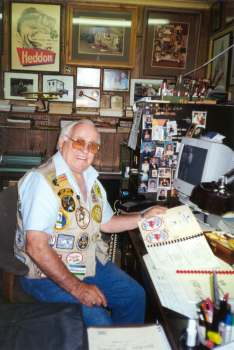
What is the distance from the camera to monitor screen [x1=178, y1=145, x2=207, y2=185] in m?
2.01

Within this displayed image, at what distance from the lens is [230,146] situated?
2148 mm

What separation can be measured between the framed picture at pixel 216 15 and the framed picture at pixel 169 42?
140 millimetres

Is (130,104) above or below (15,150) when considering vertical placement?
above

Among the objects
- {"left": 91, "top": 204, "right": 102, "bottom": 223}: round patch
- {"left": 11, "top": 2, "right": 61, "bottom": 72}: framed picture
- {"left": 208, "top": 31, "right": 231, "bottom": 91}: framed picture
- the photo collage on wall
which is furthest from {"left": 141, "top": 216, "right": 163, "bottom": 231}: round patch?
{"left": 11, "top": 2, "right": 61, "bottom": 72}: framed picture

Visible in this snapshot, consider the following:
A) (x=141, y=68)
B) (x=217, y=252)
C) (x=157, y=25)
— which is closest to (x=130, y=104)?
(x=141, y=68)

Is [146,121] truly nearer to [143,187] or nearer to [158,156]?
[158,156]

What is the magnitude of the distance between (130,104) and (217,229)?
2.21 m

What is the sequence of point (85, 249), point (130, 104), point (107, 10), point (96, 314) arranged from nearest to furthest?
point (96, 314) → point (85, 249) → point (107, 10) → point (130, 104)

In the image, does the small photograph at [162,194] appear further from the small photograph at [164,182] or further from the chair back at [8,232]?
the chair back at [8,232]

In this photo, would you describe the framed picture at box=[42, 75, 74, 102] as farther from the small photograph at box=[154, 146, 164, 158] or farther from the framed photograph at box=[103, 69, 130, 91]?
the small photograph at box=[154, 146, 164, 158]

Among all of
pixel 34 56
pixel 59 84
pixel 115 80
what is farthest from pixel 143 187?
pixel 34 56

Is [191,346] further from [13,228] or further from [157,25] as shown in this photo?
[157,25]

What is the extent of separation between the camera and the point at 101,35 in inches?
134

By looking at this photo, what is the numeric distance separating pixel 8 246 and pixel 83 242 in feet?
1.19
